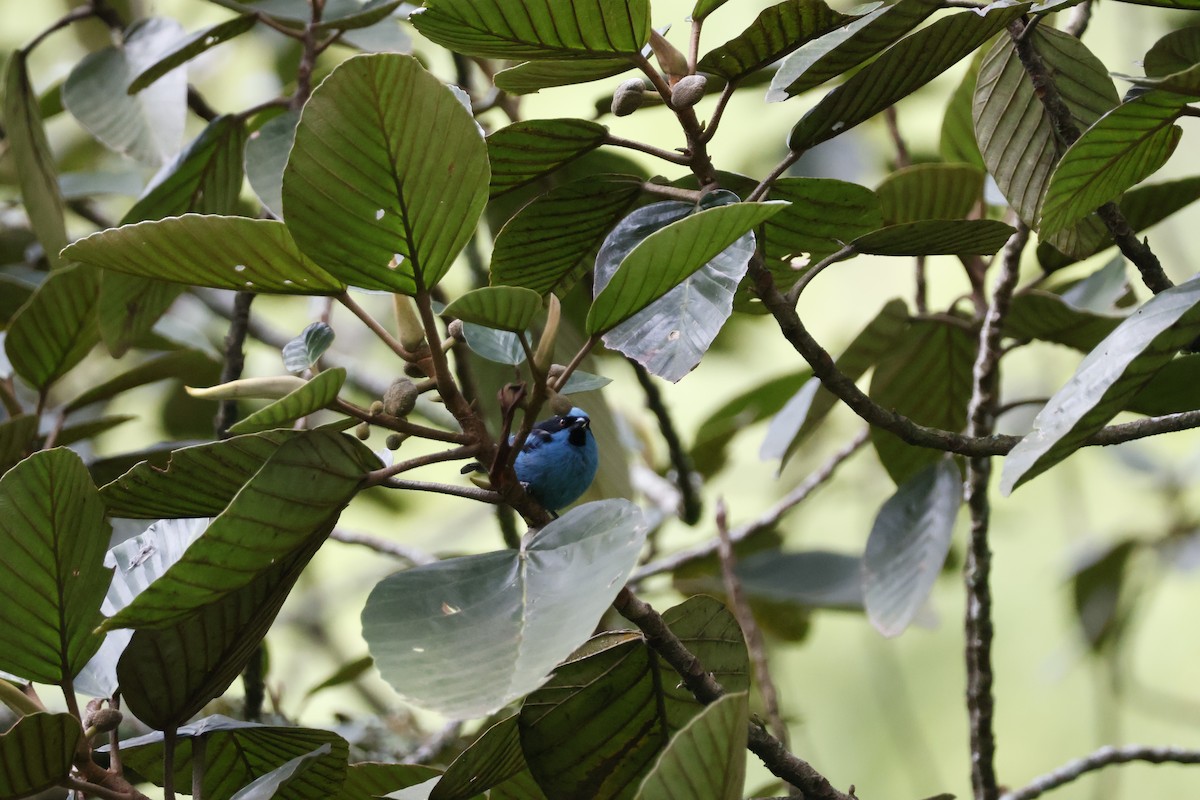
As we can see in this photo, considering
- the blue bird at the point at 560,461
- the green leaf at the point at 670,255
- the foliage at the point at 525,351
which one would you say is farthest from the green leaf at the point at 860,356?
the green leaf at the point at 670,255

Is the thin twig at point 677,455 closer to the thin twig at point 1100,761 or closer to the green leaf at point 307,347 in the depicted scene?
the thin twig at point 1100,761

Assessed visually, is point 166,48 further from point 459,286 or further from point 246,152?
Answer: point 459,286

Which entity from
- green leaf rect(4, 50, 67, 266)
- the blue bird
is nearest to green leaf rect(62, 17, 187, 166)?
green leaf rect(4, 50, 67, 266)

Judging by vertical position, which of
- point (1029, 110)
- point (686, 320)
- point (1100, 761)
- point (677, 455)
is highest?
point (1029, 110)

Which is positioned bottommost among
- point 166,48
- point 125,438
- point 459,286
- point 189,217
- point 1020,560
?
point 1020,560

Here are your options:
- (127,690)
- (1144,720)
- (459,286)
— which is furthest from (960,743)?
(127,690)

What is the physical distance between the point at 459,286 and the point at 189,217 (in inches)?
76.9

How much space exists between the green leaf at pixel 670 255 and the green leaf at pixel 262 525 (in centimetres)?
16

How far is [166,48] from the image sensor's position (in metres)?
1.22

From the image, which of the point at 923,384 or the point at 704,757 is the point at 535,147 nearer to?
the point at 704,757

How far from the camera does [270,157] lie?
1024 mm

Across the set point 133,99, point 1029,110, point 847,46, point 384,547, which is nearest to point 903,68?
point 847,46

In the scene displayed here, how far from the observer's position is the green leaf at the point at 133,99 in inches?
46.3

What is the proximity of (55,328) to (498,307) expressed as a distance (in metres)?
0.65
